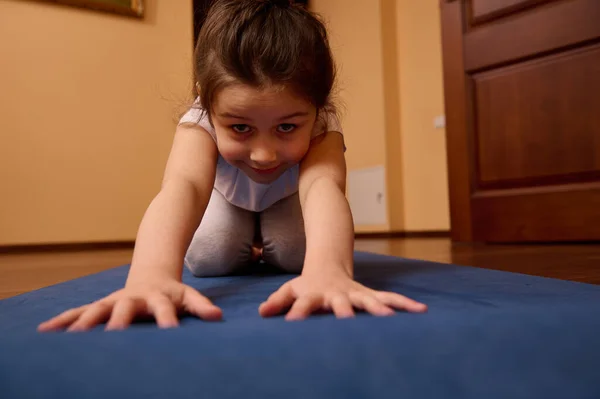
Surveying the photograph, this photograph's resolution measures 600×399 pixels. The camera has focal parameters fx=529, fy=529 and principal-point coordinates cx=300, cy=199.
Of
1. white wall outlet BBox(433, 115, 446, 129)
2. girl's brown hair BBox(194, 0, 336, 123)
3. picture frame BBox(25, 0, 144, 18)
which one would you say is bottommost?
girl's brown hair BBox(194, 0, 336, 123)

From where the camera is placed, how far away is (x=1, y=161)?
2.78 metres

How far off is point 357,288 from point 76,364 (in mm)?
311

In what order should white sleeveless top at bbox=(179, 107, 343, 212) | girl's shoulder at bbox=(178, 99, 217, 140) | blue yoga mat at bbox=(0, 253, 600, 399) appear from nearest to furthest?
blue yoga mat at bbox=(0, 253, 600, 399)
girl's shoulder at bbox=(178, 99, 217, 140)
white sleeveless top at bbox=(179, 107, 343, 212)

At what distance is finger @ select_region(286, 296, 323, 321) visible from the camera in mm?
531

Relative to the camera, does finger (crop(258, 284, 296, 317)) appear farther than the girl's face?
No

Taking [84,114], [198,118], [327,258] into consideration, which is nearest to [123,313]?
[327,258]

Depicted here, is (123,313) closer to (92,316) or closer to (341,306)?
(92,316)

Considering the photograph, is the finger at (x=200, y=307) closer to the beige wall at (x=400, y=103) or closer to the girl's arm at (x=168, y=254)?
the girl's arm at (x=168, y=254)

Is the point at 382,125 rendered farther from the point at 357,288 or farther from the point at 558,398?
the point at 558,398

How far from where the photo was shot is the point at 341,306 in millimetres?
543

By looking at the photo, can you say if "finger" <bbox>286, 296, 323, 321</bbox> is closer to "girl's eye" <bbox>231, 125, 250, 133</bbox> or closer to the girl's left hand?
the girl's left hand

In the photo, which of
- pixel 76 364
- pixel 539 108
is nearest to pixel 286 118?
pixel 76 364

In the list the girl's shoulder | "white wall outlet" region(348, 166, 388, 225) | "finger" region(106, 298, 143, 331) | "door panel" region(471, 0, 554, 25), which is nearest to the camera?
"finger" region(106, 298, 143, 331)

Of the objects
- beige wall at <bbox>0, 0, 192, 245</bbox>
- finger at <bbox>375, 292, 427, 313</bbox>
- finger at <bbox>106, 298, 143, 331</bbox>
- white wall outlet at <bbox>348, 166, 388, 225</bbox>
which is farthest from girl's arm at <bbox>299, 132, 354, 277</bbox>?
white wall outlet at <bbox>348, 166, 388, 225</bbox>
